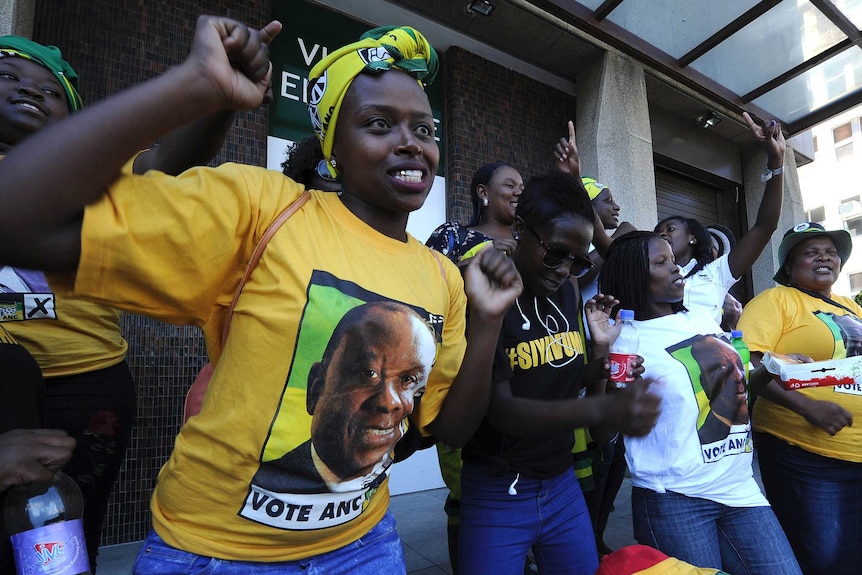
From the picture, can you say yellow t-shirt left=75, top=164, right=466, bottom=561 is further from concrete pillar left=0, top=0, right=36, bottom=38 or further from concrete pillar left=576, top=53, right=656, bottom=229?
concrete pillar left=576, top=53, right=656, bottom=229

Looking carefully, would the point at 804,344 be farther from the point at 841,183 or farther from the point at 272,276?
the point at 841,183

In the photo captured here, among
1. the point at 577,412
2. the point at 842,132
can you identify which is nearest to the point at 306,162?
the point at 577,412

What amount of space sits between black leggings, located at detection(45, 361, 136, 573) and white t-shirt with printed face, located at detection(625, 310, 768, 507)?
76.6 inches

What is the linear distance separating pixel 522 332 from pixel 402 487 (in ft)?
10.8

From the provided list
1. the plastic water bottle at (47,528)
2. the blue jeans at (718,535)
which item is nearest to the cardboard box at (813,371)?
the blue jeans at (718,535)

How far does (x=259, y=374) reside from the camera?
1.12 meters

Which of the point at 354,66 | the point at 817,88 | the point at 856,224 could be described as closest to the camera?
the point at 354,66

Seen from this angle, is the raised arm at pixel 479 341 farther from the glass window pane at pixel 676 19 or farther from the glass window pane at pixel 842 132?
the glass window pane at pixel 842 132

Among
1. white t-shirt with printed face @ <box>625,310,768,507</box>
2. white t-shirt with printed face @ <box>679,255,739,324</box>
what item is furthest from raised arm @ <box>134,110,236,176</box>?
white t-shirt with printed face @ <box>679,255,739,324</box>

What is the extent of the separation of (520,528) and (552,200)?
1243 mm

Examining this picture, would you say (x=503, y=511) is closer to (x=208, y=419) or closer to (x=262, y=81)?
(x=208, y=419)

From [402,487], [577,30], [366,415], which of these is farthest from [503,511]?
[577,30]

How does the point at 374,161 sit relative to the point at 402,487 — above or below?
above

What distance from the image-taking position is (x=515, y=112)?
19.4 feet
